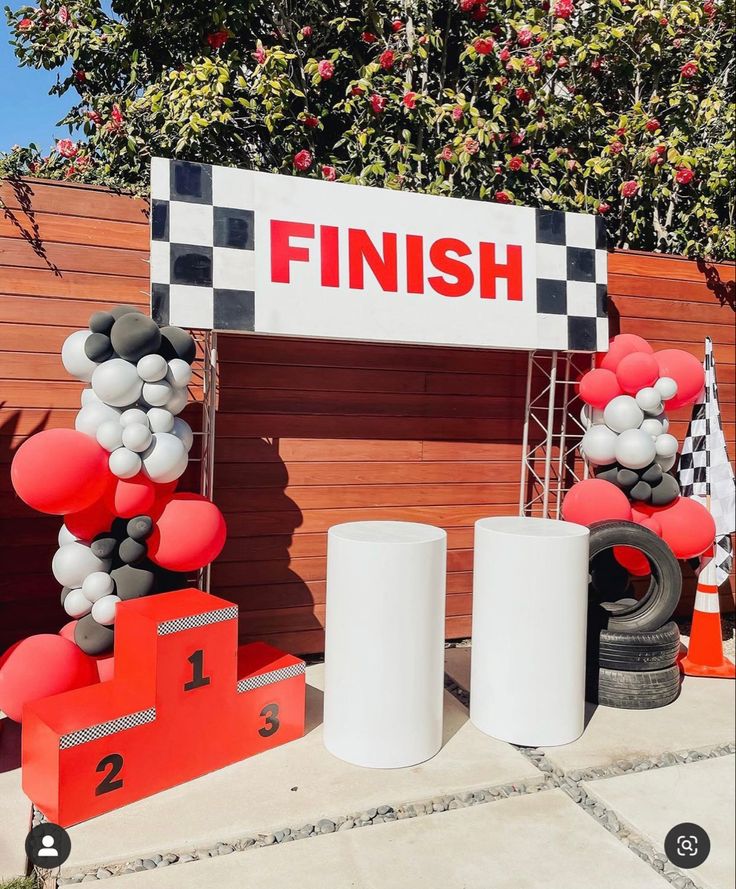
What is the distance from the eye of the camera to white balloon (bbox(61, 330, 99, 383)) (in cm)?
289

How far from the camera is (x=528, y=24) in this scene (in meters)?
5.37

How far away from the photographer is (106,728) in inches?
95.0

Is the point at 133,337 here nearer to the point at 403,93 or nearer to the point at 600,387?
the point at 600,387

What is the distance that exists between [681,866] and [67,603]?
8.10ft

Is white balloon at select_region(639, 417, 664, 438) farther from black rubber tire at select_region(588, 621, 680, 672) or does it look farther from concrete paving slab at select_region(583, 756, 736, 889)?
concrete paving slab at select_region(583, 756, 736, 889)

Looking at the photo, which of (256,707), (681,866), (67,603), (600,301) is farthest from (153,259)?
(681,866)

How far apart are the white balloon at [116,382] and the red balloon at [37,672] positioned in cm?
103

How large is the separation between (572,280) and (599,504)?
1.33 m

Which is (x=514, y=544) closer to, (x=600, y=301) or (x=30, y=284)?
(x=600, y=301)

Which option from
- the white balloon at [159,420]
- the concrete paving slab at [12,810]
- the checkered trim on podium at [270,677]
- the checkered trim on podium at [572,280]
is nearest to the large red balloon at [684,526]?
the checkered trim on podium at [572,280]

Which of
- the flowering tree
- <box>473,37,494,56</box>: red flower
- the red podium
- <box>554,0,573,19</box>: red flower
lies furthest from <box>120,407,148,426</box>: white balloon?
<box>554,0,573,19</box>: red flower

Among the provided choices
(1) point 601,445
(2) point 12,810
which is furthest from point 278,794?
(1) point 601,445

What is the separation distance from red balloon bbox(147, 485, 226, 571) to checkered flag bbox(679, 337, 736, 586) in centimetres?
292

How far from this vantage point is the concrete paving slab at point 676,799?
2305 mm
